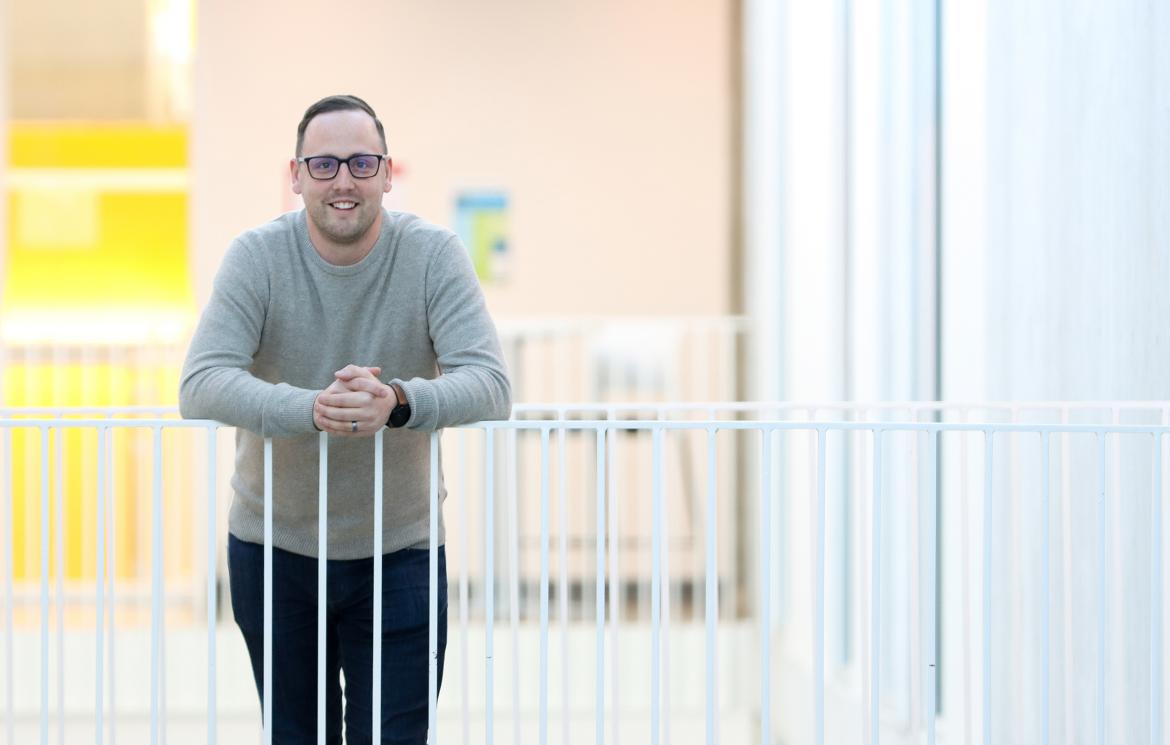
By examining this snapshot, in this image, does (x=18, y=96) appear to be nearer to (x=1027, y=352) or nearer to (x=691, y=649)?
(x=691, y=649)

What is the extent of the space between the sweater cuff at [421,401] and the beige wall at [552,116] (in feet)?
11.5

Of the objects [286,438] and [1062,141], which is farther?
[1062,141]

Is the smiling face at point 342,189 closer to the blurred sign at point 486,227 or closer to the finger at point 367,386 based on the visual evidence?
the finger at point 367,386

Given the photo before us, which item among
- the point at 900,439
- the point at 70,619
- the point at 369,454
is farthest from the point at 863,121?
the point at 70,619

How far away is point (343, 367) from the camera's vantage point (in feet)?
6.09

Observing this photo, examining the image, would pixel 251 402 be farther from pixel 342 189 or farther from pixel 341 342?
pixel 342 189

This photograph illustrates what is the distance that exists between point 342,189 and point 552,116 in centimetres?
350

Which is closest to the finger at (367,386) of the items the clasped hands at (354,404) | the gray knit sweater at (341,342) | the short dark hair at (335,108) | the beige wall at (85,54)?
the clasped hands at (354,404)

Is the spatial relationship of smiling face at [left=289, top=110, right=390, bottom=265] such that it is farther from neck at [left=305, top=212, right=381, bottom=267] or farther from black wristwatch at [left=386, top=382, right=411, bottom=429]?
black wristwatch at [left=386, top=382, right=411, bottom=429]

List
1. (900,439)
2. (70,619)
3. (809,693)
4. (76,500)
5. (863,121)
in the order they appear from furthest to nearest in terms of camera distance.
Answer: (76,500), (70,619), (809,693), (863,121), (900,439)

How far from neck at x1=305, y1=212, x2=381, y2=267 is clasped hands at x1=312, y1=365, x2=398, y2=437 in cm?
22

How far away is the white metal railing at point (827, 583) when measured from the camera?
1758mm

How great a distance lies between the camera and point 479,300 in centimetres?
188

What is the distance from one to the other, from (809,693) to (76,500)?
3.00 meters
